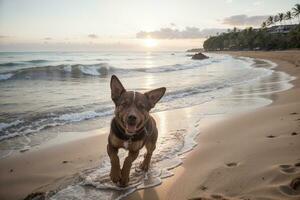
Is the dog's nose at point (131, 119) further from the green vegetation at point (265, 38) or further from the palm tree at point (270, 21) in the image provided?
the palm tree at point (270, 21)

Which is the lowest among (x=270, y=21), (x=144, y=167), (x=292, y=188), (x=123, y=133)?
(x=144, y=167)

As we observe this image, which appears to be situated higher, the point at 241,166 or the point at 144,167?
the point at 241,166

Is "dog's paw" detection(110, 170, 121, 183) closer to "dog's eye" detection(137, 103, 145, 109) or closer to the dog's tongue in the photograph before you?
the dog's tongue

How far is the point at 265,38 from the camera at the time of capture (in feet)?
381

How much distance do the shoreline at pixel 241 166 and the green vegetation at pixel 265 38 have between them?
95.2 m

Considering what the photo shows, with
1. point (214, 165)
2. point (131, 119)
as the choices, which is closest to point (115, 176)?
point (131, 119)

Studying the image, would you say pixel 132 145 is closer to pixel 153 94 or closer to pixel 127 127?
pixel 127 127

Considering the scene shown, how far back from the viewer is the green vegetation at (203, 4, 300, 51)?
102750 mm

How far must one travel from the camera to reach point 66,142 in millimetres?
7211

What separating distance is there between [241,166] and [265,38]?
119541 mm

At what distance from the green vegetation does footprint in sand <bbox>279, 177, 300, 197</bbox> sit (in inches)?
3861

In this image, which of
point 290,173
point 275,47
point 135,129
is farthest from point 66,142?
point 275,47

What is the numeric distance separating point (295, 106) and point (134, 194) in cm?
670

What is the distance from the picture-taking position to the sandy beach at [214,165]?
412 centimetres
